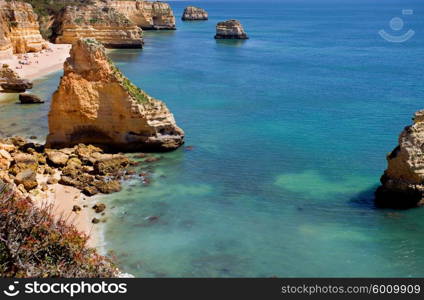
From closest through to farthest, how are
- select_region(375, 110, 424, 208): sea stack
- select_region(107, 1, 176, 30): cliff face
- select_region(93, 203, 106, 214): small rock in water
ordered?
select_region(93, 203, 106, 214): small rock in water, select_region(375, 110, 424, 208): sea stack, select_region(107, 1, 176, 30): cliff face

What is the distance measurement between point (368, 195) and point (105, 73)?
662 inches

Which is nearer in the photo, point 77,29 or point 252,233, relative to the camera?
point 252,233

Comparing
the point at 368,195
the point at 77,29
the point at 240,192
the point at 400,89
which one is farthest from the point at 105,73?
the point at 77,29

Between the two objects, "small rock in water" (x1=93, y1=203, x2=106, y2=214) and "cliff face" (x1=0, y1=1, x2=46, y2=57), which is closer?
"small rock in water" (x1=93, y1=203, x2=106, y2=214)

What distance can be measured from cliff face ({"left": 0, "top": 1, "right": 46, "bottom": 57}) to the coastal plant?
5259 cm

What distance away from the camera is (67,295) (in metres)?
11.0

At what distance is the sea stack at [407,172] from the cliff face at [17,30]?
5048cm

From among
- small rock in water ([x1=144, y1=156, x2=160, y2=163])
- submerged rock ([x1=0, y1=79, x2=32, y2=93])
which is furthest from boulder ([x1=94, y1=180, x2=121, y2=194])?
submerged rock ([x1=0, y1=79, x2=32, y2=93])

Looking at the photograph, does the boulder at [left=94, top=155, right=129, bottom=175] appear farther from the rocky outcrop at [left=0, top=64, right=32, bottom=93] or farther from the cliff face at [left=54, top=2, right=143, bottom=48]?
the cliff face at [left=54, top=2, right=143, bottom=48]

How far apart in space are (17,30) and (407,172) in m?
57.1

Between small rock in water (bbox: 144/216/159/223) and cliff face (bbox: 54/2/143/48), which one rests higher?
cliff face (bbox: 54/2/143/48)

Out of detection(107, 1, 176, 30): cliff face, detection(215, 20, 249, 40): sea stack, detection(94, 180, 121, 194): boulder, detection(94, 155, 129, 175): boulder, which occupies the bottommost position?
detection(94, 180, 121, 194): boulder

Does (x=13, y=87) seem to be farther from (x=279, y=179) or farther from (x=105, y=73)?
(x=279, y=179)

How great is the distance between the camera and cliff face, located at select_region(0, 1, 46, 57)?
64.0 metres
